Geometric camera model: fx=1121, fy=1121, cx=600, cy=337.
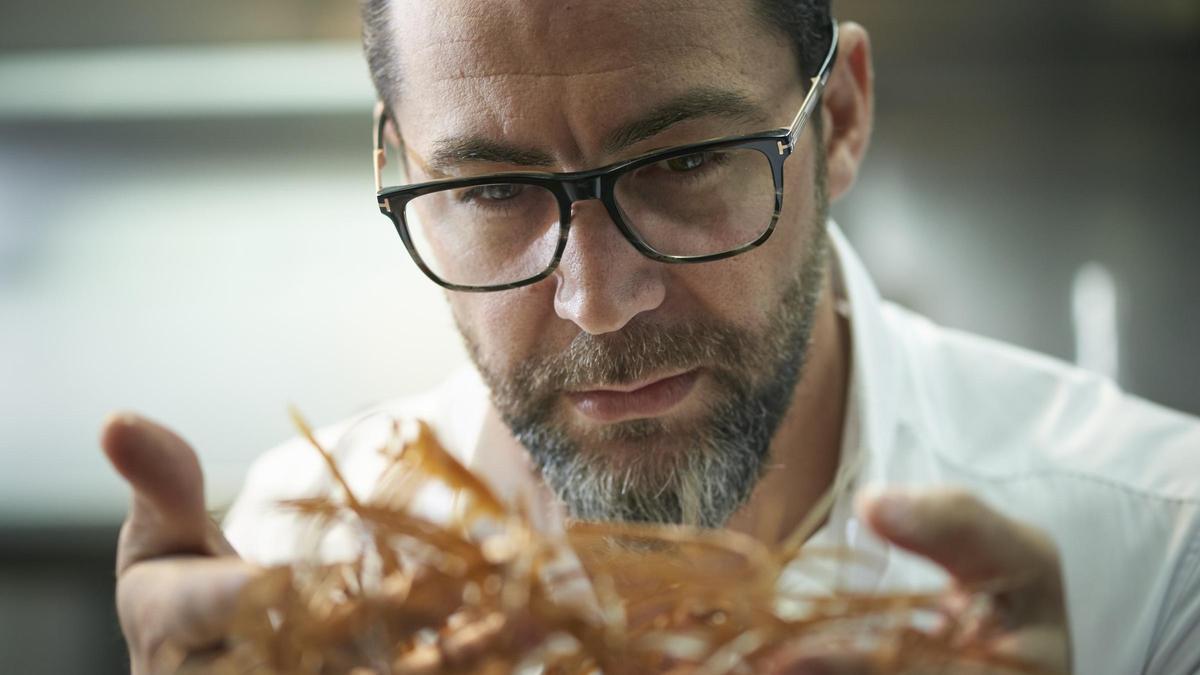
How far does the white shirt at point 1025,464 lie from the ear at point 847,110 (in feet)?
0.34

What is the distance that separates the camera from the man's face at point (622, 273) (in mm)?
483

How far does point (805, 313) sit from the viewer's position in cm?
60

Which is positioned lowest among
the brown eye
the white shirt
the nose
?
the white shirt

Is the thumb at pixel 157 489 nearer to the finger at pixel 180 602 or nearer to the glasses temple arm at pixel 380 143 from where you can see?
the finger at pixel 180 602

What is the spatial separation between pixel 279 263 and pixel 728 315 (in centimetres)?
76

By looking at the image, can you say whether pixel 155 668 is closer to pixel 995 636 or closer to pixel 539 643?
pixel 539 643

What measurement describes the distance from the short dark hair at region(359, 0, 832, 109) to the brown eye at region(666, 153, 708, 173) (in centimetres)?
8

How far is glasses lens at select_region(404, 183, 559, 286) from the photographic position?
530mm

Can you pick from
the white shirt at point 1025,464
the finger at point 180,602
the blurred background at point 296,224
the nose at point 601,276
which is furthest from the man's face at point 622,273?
the blurred background at point 296,224

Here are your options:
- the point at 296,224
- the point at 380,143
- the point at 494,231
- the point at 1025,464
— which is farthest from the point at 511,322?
the point at 296,224

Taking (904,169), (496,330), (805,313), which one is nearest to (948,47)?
(904,169)

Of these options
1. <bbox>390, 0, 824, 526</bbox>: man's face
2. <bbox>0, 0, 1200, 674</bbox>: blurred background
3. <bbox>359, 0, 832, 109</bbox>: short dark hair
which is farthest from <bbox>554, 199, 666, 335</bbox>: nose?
<bbox>0, 0, 1200, 674</bbox>: blurred background

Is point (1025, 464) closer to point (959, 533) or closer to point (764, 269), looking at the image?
point (764, 269)

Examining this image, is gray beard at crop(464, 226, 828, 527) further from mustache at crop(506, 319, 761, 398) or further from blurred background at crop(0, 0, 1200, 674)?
blurred background at crop(0, 0, 1200, 674)
